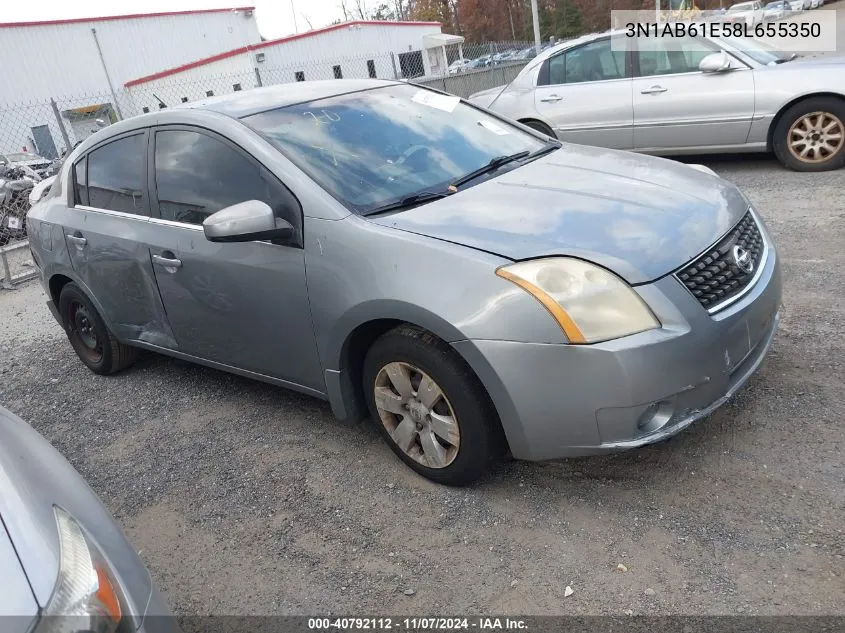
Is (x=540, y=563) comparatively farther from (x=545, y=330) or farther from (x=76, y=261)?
(x=76, y=261)

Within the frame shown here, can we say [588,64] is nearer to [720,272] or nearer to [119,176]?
[119,176]

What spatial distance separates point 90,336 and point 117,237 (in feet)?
3.83

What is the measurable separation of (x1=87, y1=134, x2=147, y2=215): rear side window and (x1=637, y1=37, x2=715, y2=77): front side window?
18.4 ft

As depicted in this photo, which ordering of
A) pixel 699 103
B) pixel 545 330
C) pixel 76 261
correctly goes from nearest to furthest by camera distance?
pixel 545 330, pixel 76 261, pixel 699 103

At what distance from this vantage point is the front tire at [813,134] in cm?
670

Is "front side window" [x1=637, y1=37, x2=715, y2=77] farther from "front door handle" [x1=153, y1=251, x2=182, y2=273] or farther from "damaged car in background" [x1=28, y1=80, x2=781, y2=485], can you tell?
"front door handle" [x1=153, y1=251, x2=182, y2=273]

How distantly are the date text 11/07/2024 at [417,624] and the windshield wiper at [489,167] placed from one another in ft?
5.94

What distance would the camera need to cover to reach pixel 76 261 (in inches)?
169

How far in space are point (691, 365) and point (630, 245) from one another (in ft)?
1.59

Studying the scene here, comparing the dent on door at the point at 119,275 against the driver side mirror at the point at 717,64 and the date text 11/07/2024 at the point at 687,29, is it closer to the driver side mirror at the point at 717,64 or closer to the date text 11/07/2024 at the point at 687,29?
the driver side mirror at the point at 717,64

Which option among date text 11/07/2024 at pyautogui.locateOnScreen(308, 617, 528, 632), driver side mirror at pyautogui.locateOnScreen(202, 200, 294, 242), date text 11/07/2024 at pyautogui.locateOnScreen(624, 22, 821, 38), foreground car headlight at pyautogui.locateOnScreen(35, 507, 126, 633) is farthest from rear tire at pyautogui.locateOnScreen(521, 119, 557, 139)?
foreground car headlight at pyautogui.locateOnScreen(35, 507, 126, 633)

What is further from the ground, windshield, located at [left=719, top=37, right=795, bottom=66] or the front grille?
windshield, located at [left=719, top=37, right=795, bottom=66]

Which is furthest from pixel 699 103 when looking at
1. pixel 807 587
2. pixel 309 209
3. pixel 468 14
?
pixel 468 14

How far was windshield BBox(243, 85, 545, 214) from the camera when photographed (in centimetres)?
315
